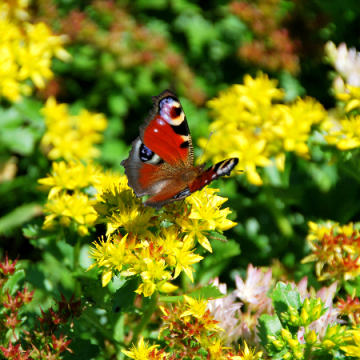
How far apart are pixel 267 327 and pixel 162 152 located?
3.32ft

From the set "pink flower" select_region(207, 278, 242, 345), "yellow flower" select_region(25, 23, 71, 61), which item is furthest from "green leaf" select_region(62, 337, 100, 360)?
"yellow flower" select_region(25, 23, 71, 61)

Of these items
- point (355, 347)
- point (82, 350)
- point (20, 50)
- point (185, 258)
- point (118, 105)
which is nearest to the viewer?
point (355, 347)

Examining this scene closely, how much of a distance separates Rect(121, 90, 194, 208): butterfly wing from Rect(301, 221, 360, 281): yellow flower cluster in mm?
874

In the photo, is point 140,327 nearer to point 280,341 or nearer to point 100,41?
point 280,341

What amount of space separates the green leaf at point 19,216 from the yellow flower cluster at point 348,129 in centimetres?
222

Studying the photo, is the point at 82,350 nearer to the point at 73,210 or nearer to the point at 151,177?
the point at 73,210

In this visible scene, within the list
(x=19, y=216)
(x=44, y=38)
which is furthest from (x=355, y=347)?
(x=44, y=38)

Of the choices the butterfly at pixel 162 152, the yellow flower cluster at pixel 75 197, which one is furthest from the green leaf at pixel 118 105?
the butterfly at pixel 162 152

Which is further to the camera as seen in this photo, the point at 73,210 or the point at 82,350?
the point at 73,210

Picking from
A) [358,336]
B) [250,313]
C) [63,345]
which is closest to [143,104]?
[250,313]

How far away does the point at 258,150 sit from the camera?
277cm

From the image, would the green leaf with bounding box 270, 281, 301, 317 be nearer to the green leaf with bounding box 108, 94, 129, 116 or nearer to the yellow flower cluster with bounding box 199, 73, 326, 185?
the yellow flower cluster with bounding box 199, 73, 326, 185

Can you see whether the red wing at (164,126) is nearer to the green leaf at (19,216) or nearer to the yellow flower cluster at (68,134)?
the yellow flower cluster at (68,134)

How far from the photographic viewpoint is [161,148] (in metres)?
2.21
